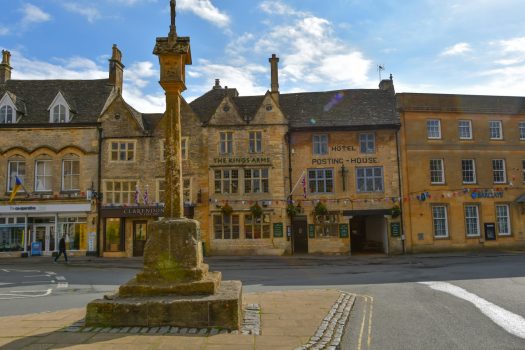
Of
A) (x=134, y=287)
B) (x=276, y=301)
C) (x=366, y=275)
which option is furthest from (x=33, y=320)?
(x=366, y=275)

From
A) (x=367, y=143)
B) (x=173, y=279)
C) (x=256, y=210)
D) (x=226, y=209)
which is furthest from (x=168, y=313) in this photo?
(x=367, y=143)

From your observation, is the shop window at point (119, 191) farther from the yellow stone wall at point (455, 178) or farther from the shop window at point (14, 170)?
the yellow stone wall at point (455, 178)

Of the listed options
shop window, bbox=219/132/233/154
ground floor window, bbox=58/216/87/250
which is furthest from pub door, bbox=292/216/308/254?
ground floor window, bbox=58/216/87/250

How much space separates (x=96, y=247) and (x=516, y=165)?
93.2ft

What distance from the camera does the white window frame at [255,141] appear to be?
26.8 m

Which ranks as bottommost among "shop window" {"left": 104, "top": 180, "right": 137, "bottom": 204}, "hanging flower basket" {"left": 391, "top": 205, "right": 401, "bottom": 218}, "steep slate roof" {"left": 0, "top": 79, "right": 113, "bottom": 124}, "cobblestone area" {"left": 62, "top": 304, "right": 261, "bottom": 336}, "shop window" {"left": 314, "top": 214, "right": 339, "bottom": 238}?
"cobblestone area" {"left": 62, "top": 304, "right": 261, "bottom": 336}

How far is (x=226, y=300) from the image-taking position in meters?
6.69

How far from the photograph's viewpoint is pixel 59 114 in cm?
2770

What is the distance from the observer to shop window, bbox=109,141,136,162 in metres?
27.1

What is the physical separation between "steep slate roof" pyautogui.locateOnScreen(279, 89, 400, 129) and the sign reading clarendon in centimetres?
299

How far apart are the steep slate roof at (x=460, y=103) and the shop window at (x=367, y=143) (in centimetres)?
274

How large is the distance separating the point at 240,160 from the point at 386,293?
16.6 metres

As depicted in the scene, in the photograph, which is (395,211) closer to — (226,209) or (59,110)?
(226,209)

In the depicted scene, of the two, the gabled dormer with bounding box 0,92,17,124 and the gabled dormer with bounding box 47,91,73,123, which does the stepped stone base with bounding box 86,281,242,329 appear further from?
the gabled dormer with bounding box 0,92,17,124
